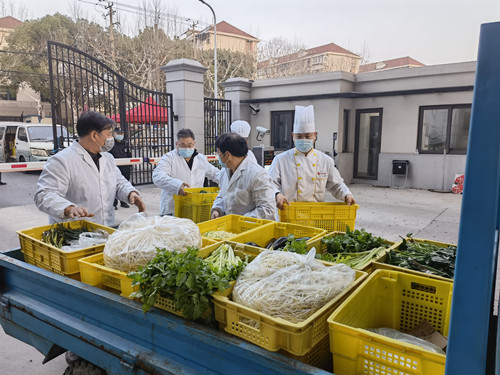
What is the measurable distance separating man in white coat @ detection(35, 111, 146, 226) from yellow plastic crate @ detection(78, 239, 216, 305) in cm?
97

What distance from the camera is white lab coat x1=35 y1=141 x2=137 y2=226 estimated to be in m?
3.02

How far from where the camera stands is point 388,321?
1.83m

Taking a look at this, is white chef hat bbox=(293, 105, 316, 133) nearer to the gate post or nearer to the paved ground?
the paved ground

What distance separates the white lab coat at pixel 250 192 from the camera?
3.48 metres

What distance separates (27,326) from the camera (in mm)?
2434

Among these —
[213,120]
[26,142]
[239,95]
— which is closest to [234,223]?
[213,120]

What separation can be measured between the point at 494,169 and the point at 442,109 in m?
11.8

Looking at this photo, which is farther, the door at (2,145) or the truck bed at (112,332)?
the door at (2,145)

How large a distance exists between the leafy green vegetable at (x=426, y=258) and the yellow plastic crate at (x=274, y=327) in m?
0.63

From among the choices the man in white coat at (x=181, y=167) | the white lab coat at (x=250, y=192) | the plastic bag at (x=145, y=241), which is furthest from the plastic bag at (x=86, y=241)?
the man in white coat at (x=181, y=167)

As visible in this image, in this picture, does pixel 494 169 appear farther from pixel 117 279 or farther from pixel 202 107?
pixel 202 107

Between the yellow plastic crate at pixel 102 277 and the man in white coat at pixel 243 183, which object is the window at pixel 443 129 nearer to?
the man in white coat at pixel 243 183

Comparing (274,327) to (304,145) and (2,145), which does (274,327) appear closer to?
(304,145)

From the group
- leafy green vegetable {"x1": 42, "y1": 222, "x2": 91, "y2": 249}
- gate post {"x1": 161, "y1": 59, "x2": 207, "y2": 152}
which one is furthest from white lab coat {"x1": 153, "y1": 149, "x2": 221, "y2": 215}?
gate post {"x1": 161, "y1": 59, "x2": 207, "y2": 152}
